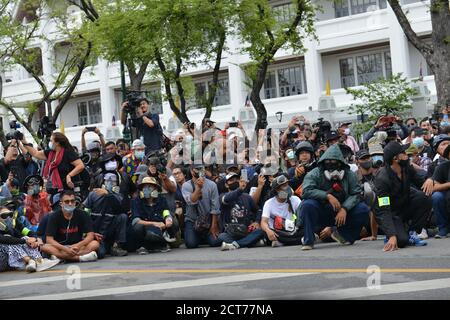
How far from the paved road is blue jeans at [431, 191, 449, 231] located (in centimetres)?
67

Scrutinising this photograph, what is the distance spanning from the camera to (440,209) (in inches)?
488

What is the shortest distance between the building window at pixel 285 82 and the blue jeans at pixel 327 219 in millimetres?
28510

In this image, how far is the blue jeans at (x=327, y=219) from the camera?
39.9 feet

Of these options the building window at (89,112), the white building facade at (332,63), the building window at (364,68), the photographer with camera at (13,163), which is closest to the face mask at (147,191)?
the photographer with camera at (13,163)

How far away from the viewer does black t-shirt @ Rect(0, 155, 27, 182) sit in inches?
708

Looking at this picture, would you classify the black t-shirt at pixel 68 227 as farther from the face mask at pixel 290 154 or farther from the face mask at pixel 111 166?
the face mask at pixel 290 154

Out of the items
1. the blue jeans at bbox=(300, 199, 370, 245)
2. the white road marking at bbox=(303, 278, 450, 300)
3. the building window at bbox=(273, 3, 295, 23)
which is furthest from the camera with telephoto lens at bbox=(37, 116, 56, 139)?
the white road marking at bbox=(303, 278, 450, 300)

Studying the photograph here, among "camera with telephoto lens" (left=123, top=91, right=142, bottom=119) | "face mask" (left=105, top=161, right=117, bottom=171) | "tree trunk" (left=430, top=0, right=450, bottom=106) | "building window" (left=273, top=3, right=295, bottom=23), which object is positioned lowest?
"face mask" (left=105, top=161, right=117, bottom=171)

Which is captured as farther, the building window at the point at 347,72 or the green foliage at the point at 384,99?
the building window at the point at 347,72

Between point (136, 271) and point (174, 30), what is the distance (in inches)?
518

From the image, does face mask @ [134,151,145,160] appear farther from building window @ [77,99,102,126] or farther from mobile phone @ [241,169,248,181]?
building window @ [77,99,102,126]

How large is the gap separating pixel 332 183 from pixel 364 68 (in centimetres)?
2773

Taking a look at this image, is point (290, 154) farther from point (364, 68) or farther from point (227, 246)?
point (364, 68)
